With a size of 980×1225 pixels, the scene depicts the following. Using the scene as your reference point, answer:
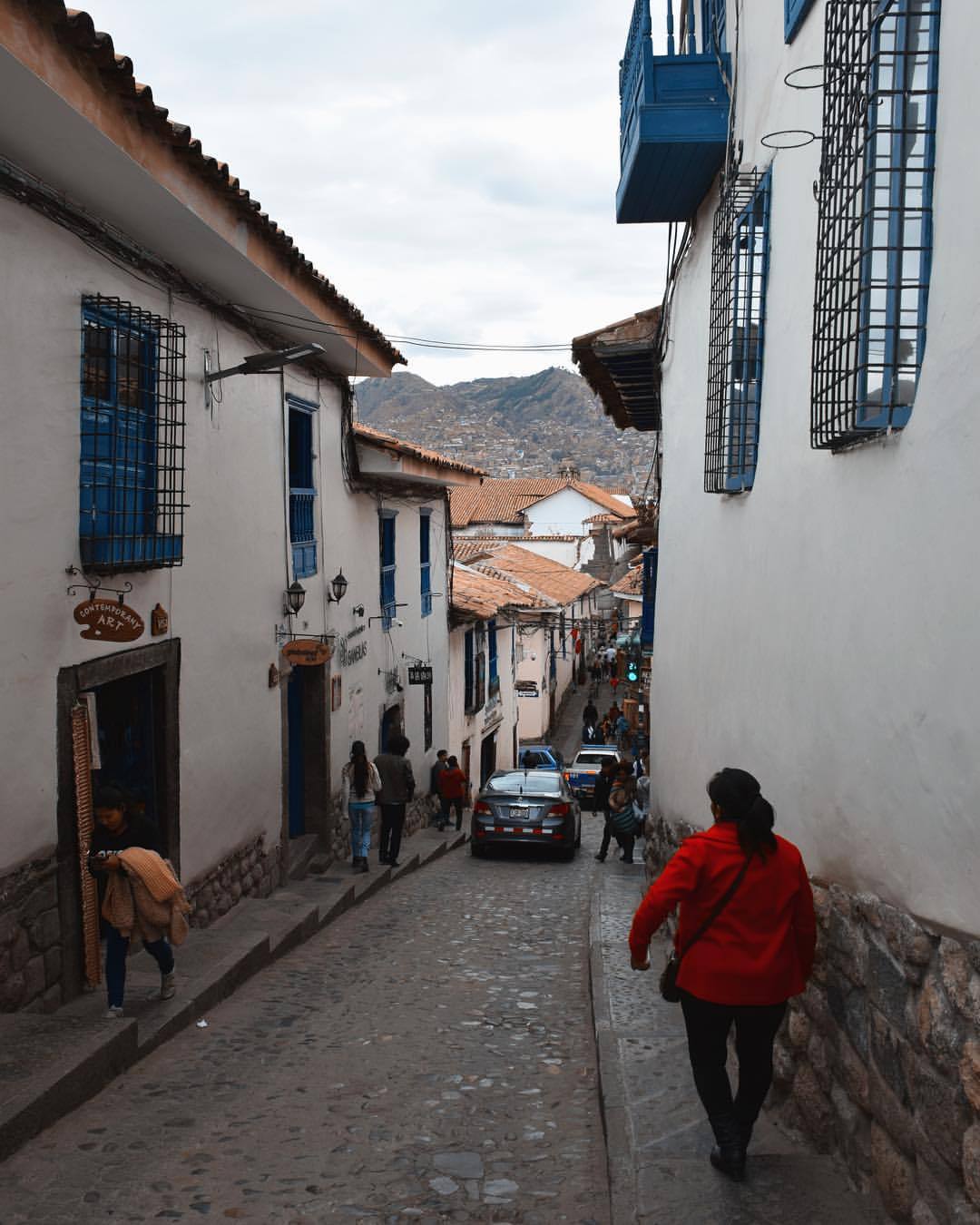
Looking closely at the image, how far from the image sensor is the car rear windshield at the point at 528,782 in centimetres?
1833

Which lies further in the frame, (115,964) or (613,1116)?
(115,964)

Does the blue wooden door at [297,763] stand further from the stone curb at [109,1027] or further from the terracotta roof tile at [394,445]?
the terracotta roof tile at [394,445]

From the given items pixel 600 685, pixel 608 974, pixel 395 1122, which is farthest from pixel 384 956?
pixel 600 685

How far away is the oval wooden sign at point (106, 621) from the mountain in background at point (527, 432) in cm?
13787

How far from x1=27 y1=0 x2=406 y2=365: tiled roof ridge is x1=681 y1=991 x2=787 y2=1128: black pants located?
502cm

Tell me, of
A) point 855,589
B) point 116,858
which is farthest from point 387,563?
point 855,589

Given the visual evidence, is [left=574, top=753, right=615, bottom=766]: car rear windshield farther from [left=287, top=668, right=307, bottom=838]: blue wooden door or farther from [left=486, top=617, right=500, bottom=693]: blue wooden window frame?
[left=287, top=668, right=307, bottom=838]: blue wooden door

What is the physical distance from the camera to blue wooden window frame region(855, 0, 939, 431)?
3.87 m

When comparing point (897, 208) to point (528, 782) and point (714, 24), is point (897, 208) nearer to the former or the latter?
point (714, 24)

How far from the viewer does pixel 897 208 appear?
3869 mm

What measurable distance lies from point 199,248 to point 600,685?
150ft

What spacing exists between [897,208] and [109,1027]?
17.2ft

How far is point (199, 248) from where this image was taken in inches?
332

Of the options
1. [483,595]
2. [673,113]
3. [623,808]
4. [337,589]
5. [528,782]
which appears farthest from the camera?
[483,595]
